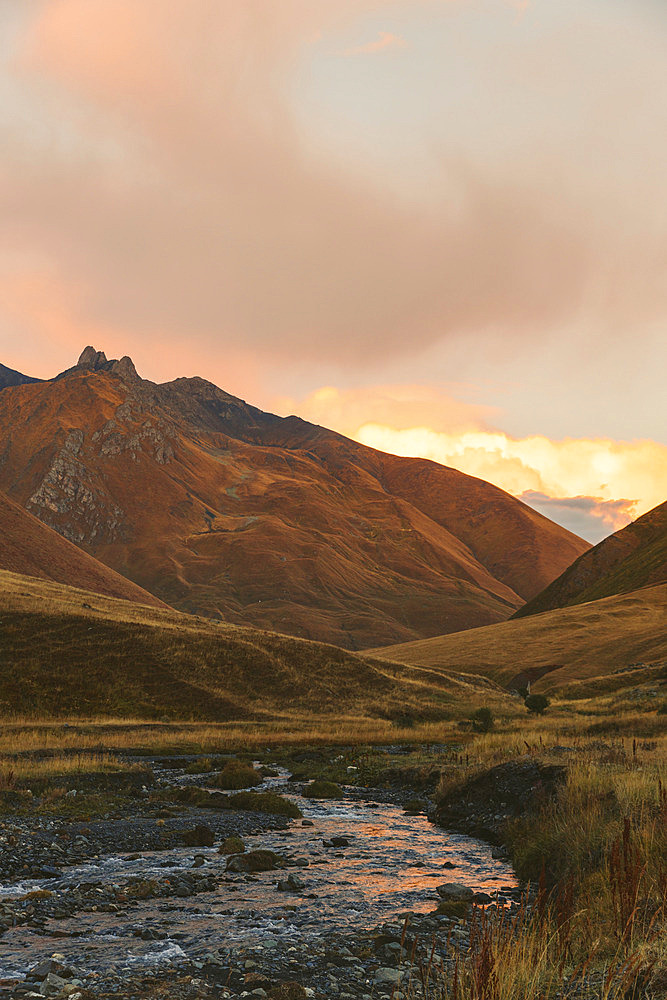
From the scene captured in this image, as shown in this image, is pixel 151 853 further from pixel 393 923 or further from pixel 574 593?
pixel 574 593

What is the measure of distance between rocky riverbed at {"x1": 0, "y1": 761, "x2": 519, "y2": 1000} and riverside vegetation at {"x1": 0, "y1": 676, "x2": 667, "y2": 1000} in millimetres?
513

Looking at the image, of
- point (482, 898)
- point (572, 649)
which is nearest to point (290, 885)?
point (482, 898)

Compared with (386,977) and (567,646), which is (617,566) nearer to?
(567,646)

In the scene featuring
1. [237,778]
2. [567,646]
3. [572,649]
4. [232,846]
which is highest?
[567,646]

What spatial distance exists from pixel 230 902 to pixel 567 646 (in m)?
98.3

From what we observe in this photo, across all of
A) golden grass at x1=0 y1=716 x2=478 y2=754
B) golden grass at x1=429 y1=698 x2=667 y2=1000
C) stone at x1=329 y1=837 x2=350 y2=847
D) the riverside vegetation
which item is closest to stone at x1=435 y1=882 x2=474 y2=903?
the riverside vegetation

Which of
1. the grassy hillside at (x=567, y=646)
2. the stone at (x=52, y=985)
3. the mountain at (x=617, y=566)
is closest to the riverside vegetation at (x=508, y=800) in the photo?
the stone at (x=52, y=985)

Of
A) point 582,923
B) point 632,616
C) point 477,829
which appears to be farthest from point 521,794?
point 632,616

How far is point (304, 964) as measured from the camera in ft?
33.9

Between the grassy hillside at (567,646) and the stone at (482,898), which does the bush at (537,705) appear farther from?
the stone at (482,898)

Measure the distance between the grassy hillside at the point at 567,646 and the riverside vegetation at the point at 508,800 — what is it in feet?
129

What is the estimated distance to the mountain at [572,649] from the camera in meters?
87.0

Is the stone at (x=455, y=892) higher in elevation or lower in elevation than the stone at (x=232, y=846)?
higher

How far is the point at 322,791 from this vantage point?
91.9 ft
